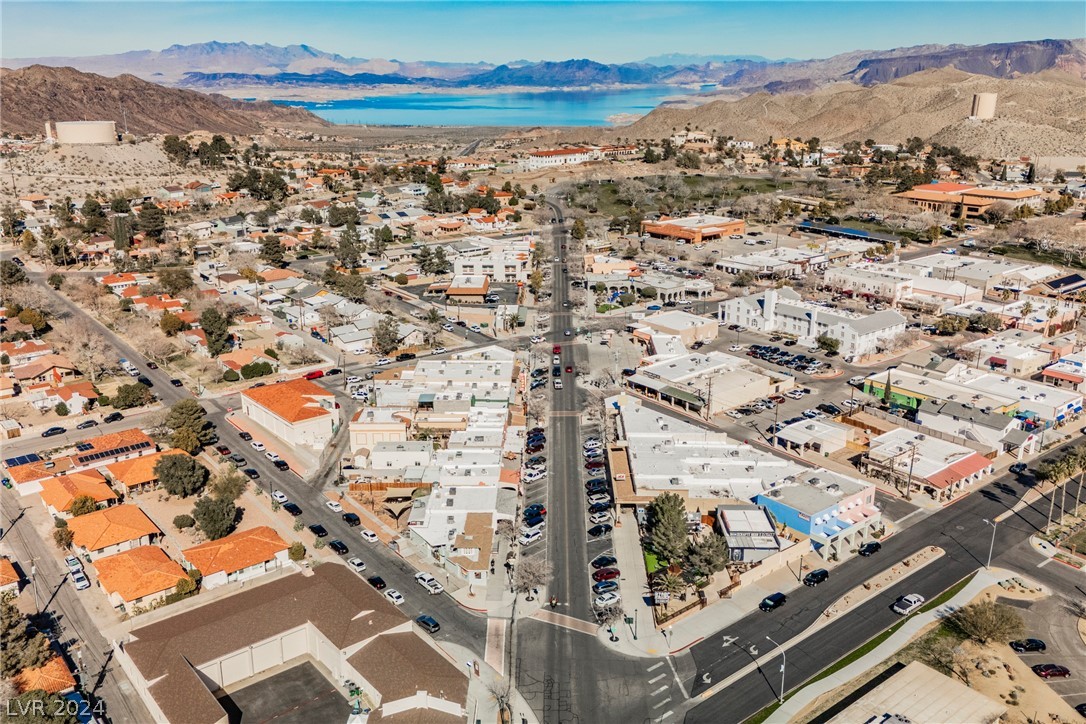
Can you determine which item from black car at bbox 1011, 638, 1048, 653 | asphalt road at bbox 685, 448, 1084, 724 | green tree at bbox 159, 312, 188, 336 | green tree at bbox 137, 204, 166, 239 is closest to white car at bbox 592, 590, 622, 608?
asphalt road at bbox 685, 448, 1084, 724

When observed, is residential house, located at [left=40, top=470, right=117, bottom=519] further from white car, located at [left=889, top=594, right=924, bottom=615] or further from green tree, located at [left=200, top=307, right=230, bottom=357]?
white car, located at [left=889, top=594, right=924, bottom=615]

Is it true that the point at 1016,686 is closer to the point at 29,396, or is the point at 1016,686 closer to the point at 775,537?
the point at 775,537

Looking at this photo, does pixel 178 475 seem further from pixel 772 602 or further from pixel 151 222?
pixel 151 222

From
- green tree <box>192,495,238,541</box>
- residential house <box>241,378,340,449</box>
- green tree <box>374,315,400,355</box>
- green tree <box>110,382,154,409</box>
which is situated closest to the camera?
green tree <box>192,495,238,541</box>

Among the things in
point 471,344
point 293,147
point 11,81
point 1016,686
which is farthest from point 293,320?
point 11,81

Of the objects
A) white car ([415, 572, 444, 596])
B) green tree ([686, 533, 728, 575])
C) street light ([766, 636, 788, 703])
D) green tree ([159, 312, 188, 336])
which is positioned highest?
green tree ([159, 312, 188, 336])

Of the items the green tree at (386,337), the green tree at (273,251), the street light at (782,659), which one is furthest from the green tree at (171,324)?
the street light at (782,659)
